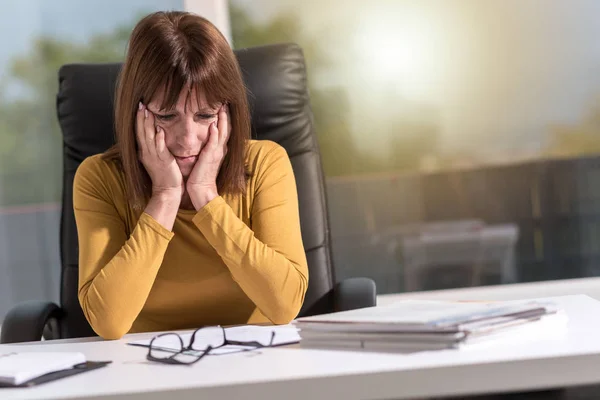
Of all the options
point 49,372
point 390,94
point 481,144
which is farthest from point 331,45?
point 49,372

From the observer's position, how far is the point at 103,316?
1.56 m

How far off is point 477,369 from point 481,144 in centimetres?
193

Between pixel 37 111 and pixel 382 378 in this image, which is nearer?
pixel 382 378

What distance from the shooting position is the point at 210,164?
1775 millimetres

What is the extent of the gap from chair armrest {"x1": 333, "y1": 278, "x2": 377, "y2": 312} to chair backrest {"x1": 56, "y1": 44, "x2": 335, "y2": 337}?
217 millimetres

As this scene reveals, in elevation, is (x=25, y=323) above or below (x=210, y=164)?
below

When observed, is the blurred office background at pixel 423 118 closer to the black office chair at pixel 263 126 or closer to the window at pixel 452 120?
the window at pixel 452 120

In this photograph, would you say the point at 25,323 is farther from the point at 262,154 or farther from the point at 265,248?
the point at 262,154

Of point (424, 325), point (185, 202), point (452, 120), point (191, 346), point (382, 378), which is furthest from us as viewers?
point (452, 120)

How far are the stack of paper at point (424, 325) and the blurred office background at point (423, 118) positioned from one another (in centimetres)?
162

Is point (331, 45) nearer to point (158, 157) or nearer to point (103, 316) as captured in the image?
point (158, 157)

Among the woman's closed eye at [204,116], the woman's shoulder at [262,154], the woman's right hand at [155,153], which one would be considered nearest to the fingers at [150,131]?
the woman's right hand at [155,153]

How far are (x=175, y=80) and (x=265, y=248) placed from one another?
1.28 ft

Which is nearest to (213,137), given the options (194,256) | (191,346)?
(194,256)
